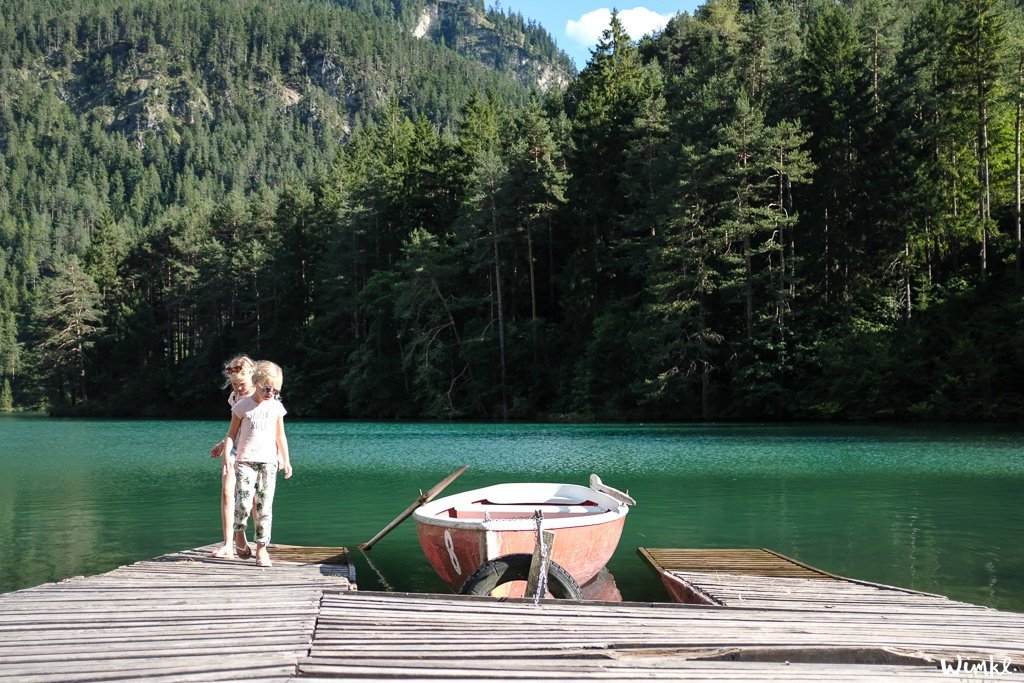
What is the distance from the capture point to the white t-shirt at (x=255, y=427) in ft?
27.6

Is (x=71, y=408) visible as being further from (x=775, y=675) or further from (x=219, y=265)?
(x=775, y=675)

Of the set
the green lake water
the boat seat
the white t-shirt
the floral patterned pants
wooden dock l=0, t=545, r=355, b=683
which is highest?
the white t-shirt

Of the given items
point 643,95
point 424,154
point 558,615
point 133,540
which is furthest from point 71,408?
point 558,615

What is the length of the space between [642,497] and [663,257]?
87.4 ft

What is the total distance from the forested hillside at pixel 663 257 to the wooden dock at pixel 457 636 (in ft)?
110

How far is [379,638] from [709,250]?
3987 centimetres

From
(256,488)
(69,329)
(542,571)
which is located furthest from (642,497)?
(69,329)

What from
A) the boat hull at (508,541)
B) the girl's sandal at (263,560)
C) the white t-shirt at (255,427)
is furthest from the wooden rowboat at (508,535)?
the white t-shirt at (255,427)

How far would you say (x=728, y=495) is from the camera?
1822cm

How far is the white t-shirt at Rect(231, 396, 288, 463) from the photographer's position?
8406 mm

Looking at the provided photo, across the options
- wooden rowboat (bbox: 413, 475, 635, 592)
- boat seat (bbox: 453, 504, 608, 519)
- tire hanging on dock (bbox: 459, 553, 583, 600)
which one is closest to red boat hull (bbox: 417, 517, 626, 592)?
wooden rowboat (bbox: 413, 475, 635, 592)

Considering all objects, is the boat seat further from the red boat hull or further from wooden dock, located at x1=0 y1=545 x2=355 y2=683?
wooden dock, located at x1=0 y1=545 x2=355 y2=683

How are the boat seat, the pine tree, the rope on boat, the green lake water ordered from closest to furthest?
1. the rope on boat
2. the boat seat
3. the green lake water
4. the pine tree

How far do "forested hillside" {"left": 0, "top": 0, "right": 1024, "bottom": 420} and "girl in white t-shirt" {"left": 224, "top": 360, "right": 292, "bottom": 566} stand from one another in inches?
1335
